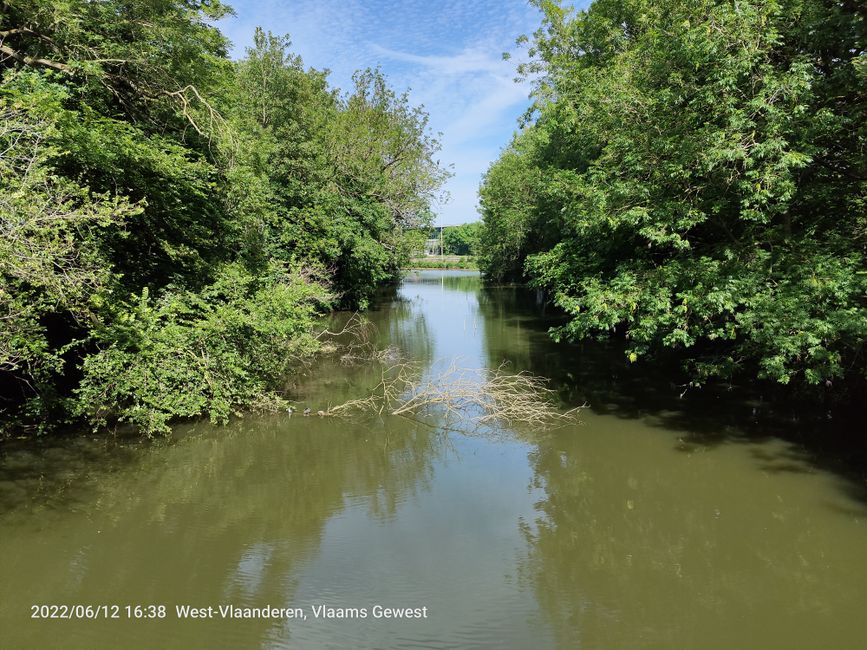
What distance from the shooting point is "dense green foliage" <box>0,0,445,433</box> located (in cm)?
679

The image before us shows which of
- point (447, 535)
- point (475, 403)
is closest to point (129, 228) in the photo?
point (475, 403)

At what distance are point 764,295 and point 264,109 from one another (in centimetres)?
1922

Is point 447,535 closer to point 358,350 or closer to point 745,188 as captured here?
point 745,188

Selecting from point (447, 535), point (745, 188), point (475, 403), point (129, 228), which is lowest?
point (447, 535)

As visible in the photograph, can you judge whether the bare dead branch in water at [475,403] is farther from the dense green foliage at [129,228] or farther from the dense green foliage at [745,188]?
the dense green foliage at [129,228]

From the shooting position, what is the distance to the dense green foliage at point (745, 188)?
7.87 metres

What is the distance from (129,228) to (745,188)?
10915mm

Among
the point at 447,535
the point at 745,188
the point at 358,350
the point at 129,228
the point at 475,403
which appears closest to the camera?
the point at 447,535

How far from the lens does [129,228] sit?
10164 millimetres

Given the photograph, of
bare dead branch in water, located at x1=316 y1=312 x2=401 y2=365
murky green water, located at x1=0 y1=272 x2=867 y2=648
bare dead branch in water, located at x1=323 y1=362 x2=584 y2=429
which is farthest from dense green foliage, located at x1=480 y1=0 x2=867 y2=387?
bare dead branch in water, located at x1=316 y1=312 x2=401 y2=365

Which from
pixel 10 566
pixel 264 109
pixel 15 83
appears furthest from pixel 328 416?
pixel 264 109

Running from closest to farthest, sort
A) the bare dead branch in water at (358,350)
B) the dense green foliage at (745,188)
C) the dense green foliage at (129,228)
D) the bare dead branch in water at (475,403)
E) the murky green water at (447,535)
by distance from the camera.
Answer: the murky green water at (447,535)
the dense green foliage at (129,228)
the dense green foliage at (745,188)
the bare dead branch in water at (475,403)
the bare dead branch in water at (358,350)

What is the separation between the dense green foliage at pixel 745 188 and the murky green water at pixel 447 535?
2098mm

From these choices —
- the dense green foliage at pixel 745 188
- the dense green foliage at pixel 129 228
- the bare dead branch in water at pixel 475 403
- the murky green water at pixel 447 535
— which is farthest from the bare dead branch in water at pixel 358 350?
the dense green foliage at pixel 745 188
